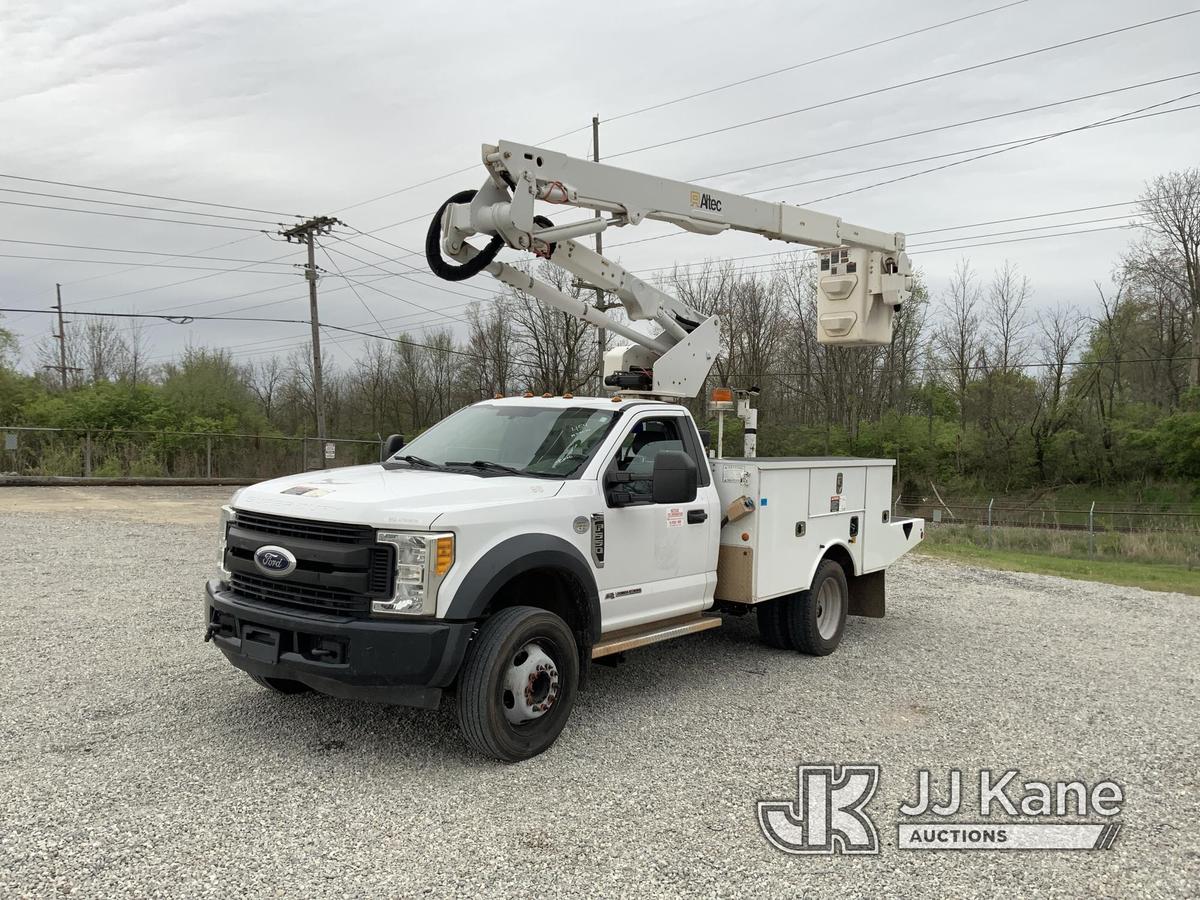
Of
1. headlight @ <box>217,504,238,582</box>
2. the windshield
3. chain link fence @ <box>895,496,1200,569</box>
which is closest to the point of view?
headlight @ <box>217,504,238,582</box>

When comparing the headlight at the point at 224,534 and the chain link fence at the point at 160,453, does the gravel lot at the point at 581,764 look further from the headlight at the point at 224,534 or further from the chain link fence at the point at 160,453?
the chain link fence at the point at 160,453

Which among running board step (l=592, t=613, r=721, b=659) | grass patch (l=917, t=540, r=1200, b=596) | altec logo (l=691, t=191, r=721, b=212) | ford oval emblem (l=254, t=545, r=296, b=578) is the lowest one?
grass patch (l=917, t=540, r=1200, b=596)

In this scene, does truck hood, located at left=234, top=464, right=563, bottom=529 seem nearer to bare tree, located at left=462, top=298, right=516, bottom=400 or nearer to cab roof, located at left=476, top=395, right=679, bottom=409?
cab roof, located at left=476, top=395, right=679, bottom=409

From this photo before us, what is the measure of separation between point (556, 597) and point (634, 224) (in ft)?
11.6

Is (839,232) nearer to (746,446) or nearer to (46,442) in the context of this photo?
(746,446)

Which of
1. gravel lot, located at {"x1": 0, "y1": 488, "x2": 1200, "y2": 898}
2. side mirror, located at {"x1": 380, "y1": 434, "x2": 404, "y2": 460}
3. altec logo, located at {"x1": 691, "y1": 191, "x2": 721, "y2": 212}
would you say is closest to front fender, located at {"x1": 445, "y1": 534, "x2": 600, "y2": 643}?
gravel lot, located at {"x1": 0, "y1": 488, "x2": 1200, "y2": 898}

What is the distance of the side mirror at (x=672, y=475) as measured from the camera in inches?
221

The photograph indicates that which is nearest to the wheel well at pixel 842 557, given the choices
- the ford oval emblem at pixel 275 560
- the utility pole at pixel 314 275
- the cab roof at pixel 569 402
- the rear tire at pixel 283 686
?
the cab roof at pixel 569 402

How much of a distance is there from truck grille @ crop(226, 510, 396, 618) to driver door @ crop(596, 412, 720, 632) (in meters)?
1.52

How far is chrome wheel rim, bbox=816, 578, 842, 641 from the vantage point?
26.1 ft

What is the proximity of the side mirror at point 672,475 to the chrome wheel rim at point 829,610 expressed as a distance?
2847 mm

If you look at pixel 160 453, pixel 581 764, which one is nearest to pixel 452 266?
pixel 581 764

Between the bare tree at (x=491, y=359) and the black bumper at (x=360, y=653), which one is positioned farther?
the bare tree at (x=491, y=359)

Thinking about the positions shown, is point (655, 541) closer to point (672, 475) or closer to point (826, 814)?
point (672, 475)
